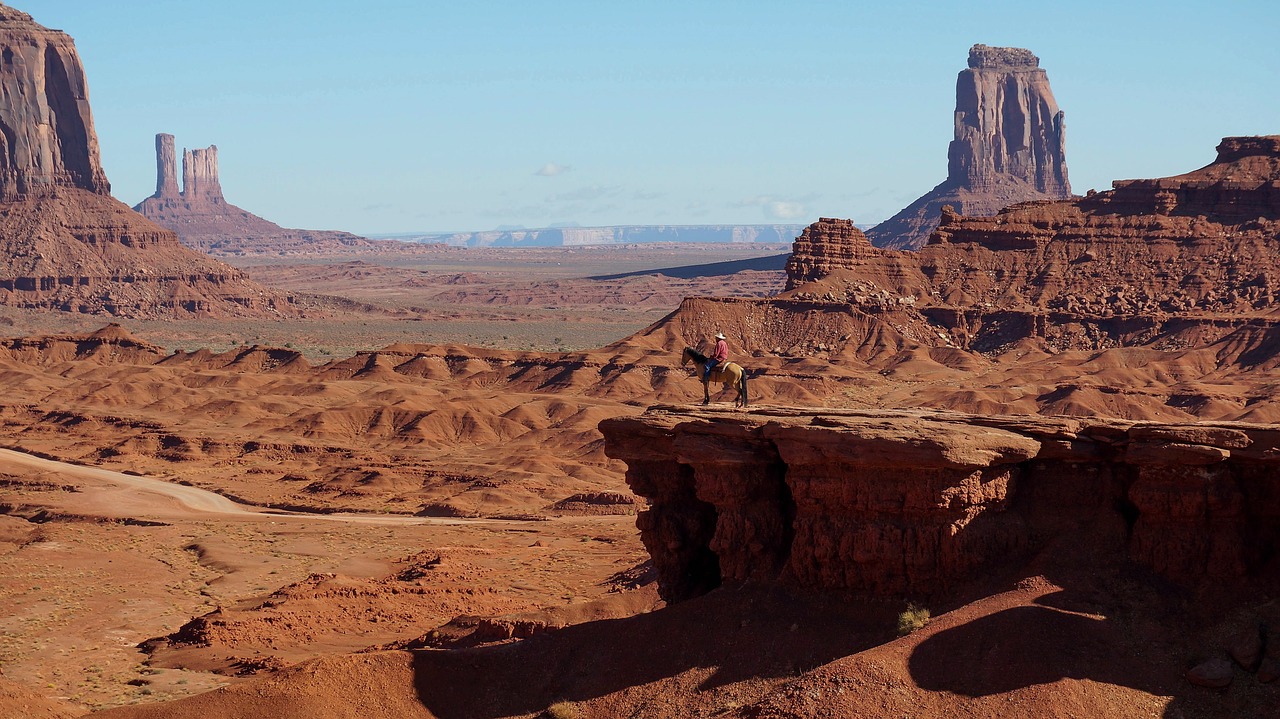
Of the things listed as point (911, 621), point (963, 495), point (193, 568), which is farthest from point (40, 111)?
point (911, 621)

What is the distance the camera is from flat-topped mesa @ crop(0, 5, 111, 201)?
18400 centimetres

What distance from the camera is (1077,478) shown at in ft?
81.6

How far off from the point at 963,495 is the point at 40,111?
18266 cm

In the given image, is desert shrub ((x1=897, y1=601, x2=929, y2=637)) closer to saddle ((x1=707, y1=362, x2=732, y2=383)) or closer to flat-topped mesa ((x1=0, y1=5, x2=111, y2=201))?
saddle ((x1=707, y1=362, x2=732, y2=383))

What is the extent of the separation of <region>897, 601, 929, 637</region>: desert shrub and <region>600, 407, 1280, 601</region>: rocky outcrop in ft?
2.44

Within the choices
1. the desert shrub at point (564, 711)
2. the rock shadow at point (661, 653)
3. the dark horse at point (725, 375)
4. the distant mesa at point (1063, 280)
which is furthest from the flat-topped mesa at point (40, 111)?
the desert shrub at point (564, 711)

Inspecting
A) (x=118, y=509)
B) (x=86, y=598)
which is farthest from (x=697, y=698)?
(x=118, y=509)

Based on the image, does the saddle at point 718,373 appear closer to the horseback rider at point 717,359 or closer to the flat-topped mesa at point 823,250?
the horseback rider at point 717,359

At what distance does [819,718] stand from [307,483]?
54008 mm

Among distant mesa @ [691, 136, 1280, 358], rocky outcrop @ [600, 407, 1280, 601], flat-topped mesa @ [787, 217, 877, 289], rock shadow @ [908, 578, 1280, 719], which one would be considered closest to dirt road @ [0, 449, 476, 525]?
rocky outcrop @ [600, 407, 1280, 601]

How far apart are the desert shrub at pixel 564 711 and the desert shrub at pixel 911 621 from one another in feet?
17.7

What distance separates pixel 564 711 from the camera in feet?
81.1

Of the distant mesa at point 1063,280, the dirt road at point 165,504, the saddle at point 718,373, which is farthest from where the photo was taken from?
the distant mesa at point 1063,280

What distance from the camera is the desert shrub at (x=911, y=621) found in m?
24.0
